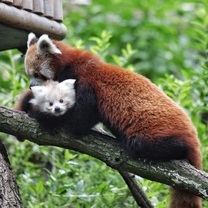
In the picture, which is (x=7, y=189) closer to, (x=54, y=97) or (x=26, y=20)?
(x=54, y=97)

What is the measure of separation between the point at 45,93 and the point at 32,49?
362 mm

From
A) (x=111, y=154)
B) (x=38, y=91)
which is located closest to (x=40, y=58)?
(x=38, y=91)

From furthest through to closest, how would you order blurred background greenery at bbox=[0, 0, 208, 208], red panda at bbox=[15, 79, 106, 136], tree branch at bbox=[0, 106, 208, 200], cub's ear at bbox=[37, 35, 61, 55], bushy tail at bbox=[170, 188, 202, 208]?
blurred background greenery at bbox=[0, 0, 208, 208]
cub's ear at bbox=[37, 35, 61, 55]
red panda at bbox=[15, 79, 106, 136]
bushy tail at bbox=[170, 188, 202, 208]
tree branch at bbox=[0, 106, 208, 200]

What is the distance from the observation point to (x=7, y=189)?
3119 millimetres

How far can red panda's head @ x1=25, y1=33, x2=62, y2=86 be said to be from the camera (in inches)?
141

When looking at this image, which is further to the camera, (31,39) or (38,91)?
(31,39)

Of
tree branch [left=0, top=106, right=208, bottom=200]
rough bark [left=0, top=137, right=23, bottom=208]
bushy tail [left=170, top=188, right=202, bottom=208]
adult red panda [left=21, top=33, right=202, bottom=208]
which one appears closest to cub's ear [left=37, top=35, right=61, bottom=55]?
adult red panda [left=21, top=33, right=202, bottom=208]

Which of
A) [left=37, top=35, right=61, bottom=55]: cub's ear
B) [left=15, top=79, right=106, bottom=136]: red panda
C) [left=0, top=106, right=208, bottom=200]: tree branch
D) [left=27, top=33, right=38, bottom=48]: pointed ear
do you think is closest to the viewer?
[left=0, top=106, right=208, bottom=200]: tree branch

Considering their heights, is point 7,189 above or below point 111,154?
below

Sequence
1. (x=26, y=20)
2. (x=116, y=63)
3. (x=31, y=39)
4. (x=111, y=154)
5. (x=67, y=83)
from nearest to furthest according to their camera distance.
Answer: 1. (x=111, y=154)
2. (x=67, y=83)
3. (x=26, y=20)
4. (x=31, y=39)
5. (x=116, y=63)

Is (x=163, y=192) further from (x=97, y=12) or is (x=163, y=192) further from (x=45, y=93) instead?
(x=97, y=12)

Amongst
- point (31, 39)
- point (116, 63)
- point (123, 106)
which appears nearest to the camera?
point (123, 106)

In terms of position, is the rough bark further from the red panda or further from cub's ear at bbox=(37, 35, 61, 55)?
cub's ear at bbox=(37, 35, 61, 55)

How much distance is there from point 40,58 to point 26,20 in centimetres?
27
